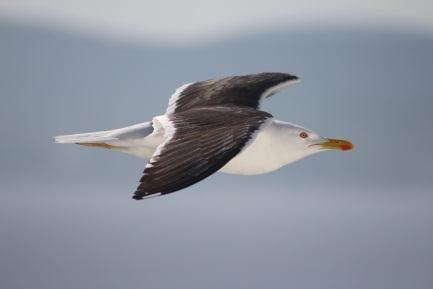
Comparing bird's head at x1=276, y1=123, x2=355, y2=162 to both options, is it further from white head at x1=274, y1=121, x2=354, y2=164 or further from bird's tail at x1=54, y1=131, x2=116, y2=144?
bird's tail at x1=54, y1=131, x2=116, y2=144

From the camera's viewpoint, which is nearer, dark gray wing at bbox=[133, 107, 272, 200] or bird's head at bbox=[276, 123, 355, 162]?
dark gray wing at bbox=[133, 107, 272, 200]

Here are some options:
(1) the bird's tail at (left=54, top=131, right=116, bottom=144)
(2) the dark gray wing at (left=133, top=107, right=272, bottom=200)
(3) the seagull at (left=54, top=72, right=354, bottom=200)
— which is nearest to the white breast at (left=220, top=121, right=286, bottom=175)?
(3) the seagull at (left=54, top=72, right=354, bottom=200)

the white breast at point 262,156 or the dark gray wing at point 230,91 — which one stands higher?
the dark gray wing at point 230,91

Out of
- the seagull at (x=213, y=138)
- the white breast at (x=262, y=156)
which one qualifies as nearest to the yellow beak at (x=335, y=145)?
the seagull at (x=213, y=138)

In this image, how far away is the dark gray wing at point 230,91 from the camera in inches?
374

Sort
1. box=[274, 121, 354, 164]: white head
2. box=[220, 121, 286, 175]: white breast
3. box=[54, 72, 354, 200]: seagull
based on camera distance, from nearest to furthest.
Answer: box=[54, 72, 354, 200]: seagull → box=[220, 121, 286, 175]: white breast → box=[274, 121, 354, 164]: white head

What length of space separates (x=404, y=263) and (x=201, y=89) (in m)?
24.2

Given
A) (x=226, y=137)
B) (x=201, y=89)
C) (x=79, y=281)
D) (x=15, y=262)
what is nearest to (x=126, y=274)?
(x=79, y=281)

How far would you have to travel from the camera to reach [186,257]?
3653 centimetres

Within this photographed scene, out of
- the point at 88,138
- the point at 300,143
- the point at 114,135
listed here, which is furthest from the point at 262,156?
the point at 88,138

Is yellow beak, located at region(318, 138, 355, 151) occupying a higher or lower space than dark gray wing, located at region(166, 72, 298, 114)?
lower

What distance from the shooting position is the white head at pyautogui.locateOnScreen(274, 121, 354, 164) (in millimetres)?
9006

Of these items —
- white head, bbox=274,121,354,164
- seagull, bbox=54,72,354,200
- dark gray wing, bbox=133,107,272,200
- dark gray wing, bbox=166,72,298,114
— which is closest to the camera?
dark gray wing, bbox=133,107,272,200

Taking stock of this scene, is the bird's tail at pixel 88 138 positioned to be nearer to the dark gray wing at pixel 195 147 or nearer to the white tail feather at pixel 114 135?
the white tail feather at pixel 114 135
